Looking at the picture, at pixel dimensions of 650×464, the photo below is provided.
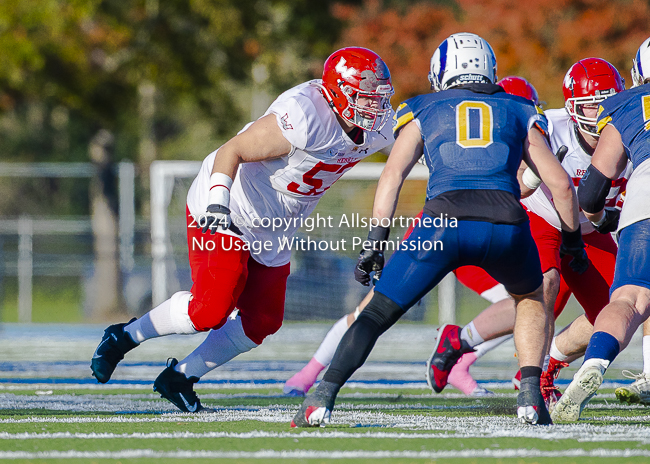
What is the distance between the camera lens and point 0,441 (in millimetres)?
3381

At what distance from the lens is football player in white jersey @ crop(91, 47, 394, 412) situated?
4.22 m

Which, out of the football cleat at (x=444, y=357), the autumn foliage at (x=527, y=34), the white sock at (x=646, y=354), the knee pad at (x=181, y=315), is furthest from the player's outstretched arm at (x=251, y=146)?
the autumn foliage at (x=527, y=34)

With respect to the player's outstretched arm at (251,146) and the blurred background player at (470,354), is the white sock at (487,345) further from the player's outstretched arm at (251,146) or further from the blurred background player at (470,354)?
the player's outstretched arm at (251,146)

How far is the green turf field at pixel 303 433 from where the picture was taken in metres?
3.06

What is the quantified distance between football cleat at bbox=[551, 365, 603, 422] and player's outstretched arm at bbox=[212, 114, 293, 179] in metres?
1.71

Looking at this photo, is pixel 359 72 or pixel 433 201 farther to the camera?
pixel 359 72

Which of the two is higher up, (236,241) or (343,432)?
(236,241)

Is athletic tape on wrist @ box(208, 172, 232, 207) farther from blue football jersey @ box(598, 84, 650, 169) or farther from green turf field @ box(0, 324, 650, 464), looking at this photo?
blue football jersey @ box(598, 84, 650, 169)

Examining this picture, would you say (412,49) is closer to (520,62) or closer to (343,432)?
(520,62)

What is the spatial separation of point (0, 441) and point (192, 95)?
1262 centimetres

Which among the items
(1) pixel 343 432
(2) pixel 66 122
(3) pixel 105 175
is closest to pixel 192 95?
(3) pixel 105 175

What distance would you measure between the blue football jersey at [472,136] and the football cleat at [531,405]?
2.71 feet

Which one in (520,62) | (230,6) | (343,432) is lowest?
(343,432)

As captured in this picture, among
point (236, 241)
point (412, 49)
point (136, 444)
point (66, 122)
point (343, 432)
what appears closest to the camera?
point (136, 444)
